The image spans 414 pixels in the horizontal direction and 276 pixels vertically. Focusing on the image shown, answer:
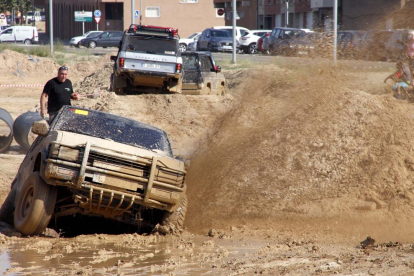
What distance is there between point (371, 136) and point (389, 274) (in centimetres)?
446

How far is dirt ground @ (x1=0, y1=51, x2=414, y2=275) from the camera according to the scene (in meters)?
6.53

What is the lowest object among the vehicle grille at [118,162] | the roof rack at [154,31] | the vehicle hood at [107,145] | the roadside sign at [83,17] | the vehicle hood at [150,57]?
the vehicle grille at [118,162]

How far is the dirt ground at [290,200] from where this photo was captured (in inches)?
257

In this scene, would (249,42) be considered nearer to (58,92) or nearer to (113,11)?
(113,11)

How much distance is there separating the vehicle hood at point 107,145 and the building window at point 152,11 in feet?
180

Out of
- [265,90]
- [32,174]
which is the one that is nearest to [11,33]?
[265,90]

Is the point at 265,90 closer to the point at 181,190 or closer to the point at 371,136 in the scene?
the point at 371,136

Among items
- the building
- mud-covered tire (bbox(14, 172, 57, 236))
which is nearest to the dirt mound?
mud-covered tire (bbox(14, 172, 57, 236))

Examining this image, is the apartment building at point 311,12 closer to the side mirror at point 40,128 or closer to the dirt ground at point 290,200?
the dirt ground at point 290,200

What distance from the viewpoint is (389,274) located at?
5840 millimetres

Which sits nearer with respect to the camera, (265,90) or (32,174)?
(32,174)

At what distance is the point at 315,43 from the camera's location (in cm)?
1594

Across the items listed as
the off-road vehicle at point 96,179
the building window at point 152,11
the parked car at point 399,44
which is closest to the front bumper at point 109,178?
the off-road vehicle at point 96,179

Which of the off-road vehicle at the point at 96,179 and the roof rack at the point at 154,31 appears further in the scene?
the roof rack at the point at 154,31
